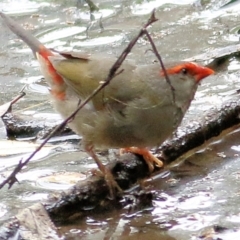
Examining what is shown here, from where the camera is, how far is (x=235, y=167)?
11.2 feet

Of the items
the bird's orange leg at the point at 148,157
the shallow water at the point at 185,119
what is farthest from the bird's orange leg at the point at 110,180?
the bird's orange leg at the point at 148,157

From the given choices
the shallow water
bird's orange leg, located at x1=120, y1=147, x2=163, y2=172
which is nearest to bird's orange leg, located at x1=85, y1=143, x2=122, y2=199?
the shallow water

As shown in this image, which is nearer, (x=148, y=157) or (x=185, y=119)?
(x=148, y=157)

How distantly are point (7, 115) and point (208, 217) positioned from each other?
1.67 m

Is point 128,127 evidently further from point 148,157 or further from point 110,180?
point 110,180

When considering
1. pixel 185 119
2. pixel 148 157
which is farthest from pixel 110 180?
pixel 185 119

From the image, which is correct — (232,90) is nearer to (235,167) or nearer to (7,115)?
(235,167)

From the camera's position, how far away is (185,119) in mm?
3967

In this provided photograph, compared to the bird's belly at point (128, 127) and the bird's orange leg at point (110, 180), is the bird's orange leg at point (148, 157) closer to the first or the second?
the bird's belly at point (128, 127)

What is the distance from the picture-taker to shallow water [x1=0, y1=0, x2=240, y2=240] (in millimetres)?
2928

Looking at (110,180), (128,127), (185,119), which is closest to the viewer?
(110,180)

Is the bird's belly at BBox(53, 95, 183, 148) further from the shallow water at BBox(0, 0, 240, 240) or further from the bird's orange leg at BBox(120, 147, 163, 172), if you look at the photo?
the shallow water at BBox(0, 0, 240, 240)

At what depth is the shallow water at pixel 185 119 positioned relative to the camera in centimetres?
293

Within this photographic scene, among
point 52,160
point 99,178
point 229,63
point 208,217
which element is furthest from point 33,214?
point 229,63
